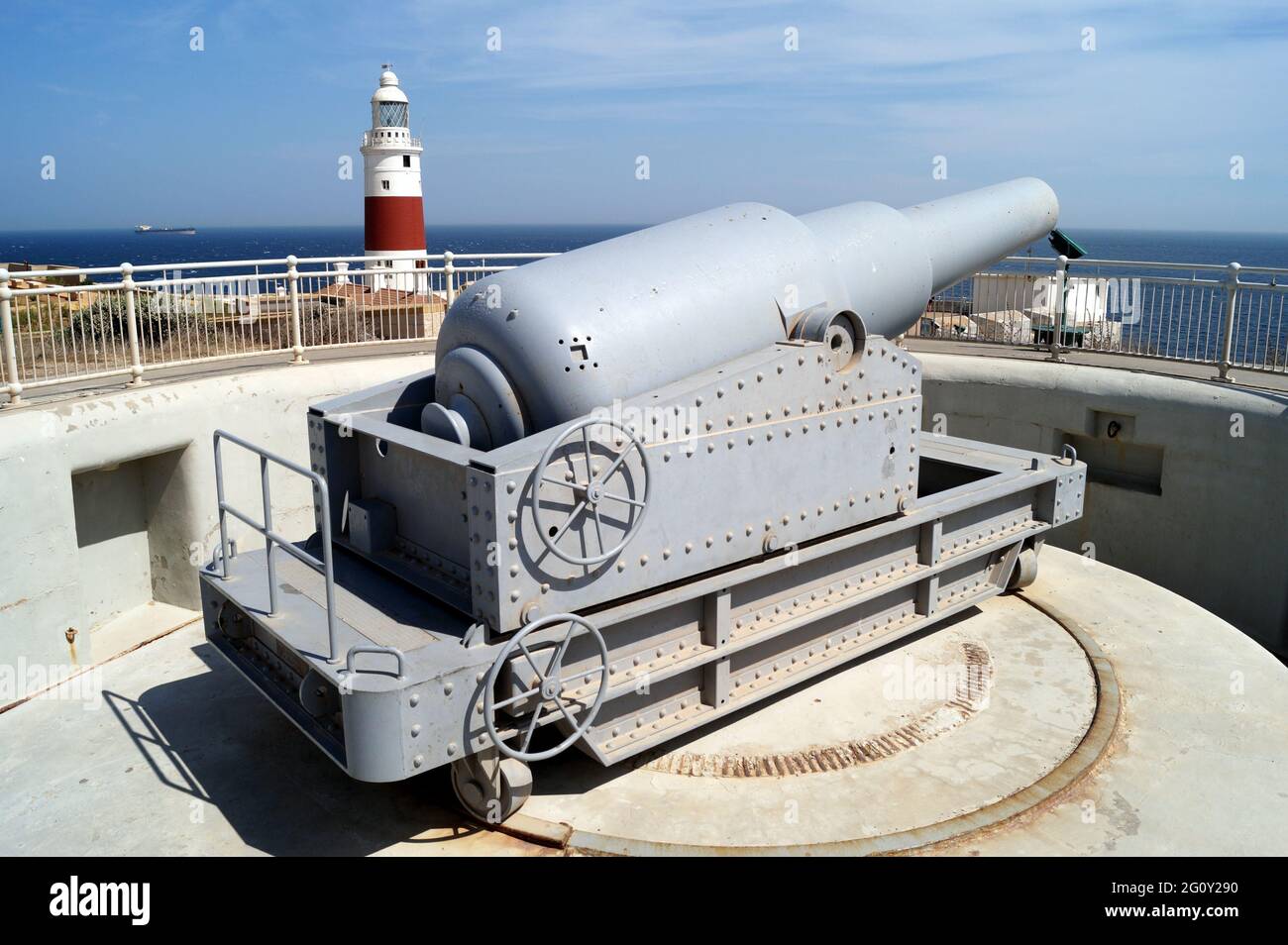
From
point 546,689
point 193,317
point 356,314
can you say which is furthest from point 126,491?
point 546,689

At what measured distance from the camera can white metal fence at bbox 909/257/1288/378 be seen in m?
9.29

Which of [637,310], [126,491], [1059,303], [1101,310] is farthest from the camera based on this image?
[1101,310]

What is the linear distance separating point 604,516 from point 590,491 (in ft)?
0.67

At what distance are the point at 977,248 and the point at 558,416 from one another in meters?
3.74

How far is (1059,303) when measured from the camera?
1059 cm

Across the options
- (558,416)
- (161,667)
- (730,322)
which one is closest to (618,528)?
(558,416)

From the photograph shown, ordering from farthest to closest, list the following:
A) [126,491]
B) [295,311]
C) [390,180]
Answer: [390,180] < [295,311] < [126,491]

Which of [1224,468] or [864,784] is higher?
[1224,468]

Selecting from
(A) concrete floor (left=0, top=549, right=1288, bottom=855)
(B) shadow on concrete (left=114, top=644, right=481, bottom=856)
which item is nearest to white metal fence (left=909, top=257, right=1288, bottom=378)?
(A) concrete floor (left=0, top=549, right=1288, bottom=855)

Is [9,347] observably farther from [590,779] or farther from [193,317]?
[590,779]

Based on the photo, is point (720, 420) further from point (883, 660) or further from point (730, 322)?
point (883, 660)

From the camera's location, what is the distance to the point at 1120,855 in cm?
429

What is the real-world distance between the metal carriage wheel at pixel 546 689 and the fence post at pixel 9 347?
5.09 m

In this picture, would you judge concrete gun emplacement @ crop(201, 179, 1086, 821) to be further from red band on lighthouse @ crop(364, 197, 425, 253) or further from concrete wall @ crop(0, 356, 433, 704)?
red band on lighthouse @ crop(364, 197, 425, 253)
